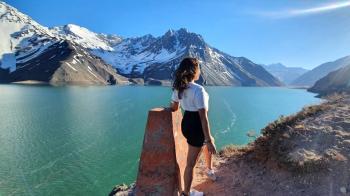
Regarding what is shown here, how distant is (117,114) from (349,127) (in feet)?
147

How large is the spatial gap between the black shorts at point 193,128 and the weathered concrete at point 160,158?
1.03m

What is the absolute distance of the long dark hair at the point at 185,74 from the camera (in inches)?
227

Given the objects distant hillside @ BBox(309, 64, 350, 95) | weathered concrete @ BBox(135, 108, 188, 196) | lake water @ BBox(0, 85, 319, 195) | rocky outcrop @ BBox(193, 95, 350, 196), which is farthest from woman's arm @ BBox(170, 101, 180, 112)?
distant hillside @ BBox(309, 64, 350, 95)

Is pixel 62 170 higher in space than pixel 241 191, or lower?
lower

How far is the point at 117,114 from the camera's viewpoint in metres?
51.3

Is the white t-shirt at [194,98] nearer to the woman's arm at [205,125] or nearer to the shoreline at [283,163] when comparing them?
the woman's arm at [205,125]

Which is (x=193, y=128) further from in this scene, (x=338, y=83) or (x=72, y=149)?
(x=338, y=83)

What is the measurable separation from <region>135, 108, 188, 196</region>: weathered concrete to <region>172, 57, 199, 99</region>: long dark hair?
1165mm

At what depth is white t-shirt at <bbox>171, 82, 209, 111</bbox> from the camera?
18.1ft

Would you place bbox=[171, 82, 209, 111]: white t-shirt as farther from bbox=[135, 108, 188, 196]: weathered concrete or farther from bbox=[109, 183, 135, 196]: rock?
bbox=[109, 183, 135, 196]: rock

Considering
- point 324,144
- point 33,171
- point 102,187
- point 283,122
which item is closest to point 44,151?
point 33,171

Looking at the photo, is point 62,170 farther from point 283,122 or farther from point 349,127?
point 349,127

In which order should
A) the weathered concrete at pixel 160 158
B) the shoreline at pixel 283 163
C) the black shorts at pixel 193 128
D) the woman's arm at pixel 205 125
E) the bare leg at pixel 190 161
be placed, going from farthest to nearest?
the shoreline at pixel 283 163 → the weathered concrete at pixel 160 158 → the bare leg at pixel 190 161 → the black shorts at pixel 193 128 → the woman's arm at pixel 205 125

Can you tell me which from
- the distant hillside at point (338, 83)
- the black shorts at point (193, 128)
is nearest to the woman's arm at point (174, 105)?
the black shorts at point (193, 128)
